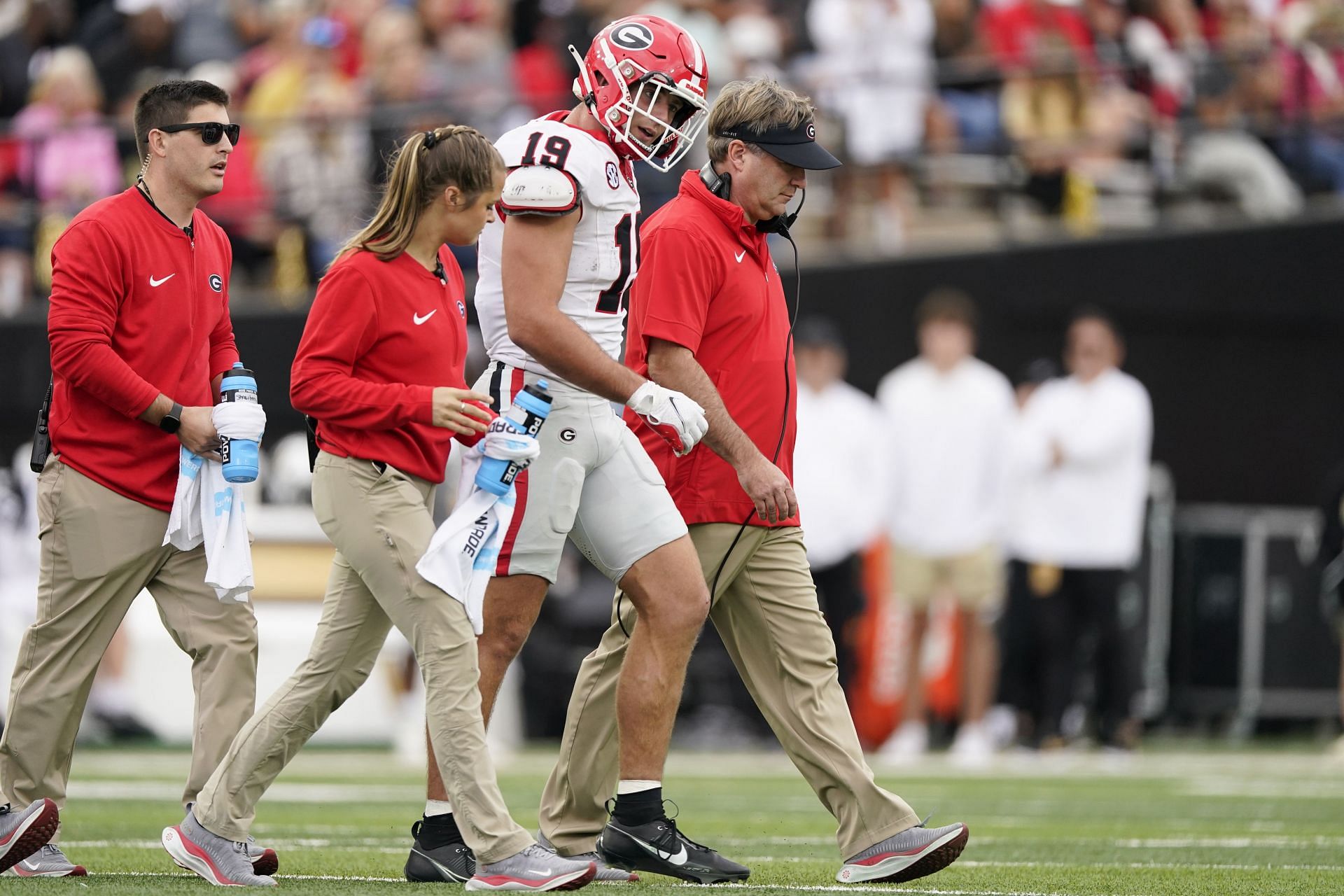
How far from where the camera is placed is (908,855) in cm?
573

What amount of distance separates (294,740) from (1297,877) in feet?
9.56

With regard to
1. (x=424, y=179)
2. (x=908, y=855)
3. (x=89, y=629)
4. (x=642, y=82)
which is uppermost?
(x=642, y=82)

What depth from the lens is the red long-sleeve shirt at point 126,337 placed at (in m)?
5.75

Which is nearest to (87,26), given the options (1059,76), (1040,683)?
(1059,76)

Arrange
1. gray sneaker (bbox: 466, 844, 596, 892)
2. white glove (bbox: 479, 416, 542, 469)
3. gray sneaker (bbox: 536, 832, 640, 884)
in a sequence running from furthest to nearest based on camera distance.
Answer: gray sneaker (bbox: 536, 832, 640, 884) → white glove (bbox: 479, 416, 542, 469) → gray sneaker (bbox: 466, 844, 596, 892)

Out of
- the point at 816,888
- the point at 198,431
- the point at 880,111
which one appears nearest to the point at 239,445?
the point at 198,431

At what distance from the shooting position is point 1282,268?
571 inches

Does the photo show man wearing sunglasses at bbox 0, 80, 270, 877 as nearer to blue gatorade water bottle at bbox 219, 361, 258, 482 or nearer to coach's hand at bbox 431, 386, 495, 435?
blue gatorade water bottle at bbox 219, 361, 258, 482

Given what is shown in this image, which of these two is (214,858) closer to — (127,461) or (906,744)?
(127,461)

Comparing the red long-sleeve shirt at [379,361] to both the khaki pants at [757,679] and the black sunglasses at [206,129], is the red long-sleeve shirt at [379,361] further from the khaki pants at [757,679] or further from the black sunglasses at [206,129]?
the khaki pants at [757,679]

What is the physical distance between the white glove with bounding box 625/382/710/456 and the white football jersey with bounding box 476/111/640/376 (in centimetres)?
34

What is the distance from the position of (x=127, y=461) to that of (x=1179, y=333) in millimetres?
10306

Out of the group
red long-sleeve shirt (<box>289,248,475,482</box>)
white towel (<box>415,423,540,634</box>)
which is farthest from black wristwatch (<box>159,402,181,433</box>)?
white towel (<box>415,423,540,634</box>)

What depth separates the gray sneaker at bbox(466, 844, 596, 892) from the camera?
528cm
